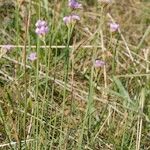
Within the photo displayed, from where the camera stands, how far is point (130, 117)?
4.50ft

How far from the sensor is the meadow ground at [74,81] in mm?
1118

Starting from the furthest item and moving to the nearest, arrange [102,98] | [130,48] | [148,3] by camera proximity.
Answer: [148,3] → [130,48] → [102,98]

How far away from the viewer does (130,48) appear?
1851mm

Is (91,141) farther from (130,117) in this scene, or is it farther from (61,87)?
(61,87)

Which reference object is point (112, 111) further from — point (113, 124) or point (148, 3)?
point (148, 3)

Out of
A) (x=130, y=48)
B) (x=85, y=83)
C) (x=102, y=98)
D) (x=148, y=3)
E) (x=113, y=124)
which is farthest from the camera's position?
(x=148, y=3)

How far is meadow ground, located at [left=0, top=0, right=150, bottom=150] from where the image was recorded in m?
1.12

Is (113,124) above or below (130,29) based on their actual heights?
below

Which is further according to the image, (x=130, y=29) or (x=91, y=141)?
(x=130, y=29)

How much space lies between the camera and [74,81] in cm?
163

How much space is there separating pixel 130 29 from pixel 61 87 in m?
0.61

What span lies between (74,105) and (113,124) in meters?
0.14

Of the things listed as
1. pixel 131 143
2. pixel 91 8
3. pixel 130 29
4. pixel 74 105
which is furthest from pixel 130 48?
pixel 131 143

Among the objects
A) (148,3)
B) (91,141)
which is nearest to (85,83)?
(91,141)
